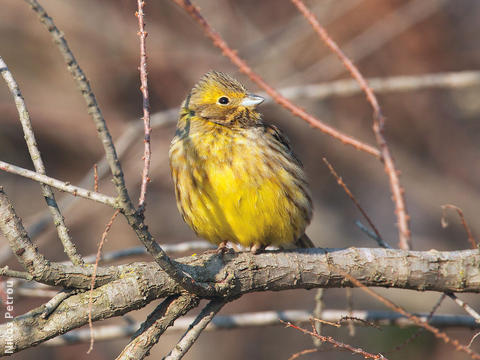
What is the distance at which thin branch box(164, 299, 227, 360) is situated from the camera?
9.04ft

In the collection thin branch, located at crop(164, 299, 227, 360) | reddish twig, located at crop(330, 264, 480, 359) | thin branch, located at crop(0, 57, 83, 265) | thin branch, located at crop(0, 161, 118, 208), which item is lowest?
reddish twig, located at crop(330, 264, 480, 359)

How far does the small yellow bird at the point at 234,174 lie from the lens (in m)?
3.76

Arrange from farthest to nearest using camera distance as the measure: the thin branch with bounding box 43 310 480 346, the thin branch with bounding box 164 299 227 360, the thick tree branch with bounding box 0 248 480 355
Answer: the thin branch with bounding box 43 310 480 346 → the thick tree branch with bounding box 0 248 480 355 → the thin branch with bounding box 164 299 227 360

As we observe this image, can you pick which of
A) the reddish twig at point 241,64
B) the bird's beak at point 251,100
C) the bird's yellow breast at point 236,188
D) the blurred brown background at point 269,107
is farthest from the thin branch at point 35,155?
the blurred brown background at point 269,107

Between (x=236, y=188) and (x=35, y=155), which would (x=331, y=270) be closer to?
(x=236, y=188)

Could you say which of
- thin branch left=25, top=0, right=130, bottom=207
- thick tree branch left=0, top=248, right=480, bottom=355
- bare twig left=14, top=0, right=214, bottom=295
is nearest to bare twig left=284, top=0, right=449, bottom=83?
thick tree branch left=0, top=248, right=480, bottom=355

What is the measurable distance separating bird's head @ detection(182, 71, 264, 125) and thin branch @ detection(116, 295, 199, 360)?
1.54 metres

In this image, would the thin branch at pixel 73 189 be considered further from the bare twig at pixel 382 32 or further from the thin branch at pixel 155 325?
the bare twig at pixel 382 32

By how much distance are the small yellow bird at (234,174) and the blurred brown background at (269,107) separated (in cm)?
346

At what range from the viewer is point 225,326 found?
4133mm

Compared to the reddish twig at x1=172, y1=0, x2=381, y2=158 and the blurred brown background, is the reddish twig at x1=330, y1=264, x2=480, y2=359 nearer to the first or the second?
the reddish twig at x1=172, y1=0, x2=381, y2=158

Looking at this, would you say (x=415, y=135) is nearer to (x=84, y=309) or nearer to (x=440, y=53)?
(x=440, y=53)

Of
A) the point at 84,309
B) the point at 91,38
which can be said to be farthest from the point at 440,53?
the point at 84,309

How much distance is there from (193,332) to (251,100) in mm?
1808
